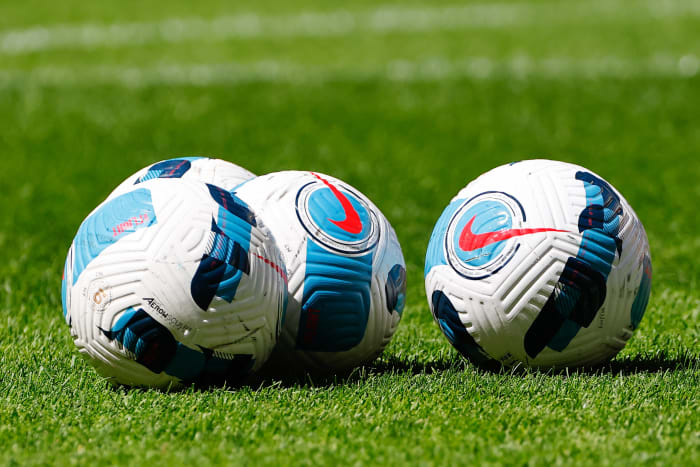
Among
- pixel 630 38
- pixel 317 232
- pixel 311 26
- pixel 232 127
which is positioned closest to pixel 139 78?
pixel 232 127

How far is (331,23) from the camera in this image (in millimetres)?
24531

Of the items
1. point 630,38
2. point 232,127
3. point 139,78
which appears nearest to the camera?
point 232,127

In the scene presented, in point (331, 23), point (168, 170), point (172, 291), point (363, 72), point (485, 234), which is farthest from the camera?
point (331, 23)

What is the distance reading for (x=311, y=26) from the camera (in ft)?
78.9

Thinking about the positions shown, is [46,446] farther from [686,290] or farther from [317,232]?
[686,290]

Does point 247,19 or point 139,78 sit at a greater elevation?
point 247,19

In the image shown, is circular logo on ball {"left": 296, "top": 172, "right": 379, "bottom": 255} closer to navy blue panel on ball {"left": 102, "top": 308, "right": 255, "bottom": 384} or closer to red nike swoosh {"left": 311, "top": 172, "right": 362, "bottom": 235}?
red nike swoosh {"left": 311, "top": 172, "right": 362, "bottom": 235}

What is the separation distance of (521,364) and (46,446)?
2631 mm

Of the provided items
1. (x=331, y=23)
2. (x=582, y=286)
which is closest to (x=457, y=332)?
(x=582, y=286)

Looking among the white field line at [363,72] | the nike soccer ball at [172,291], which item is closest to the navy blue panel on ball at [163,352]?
the nike soccer ball at [172,291]

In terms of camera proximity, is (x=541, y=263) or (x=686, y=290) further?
(x=686, y=290)

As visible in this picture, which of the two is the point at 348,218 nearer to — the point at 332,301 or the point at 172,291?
the point at 332,301

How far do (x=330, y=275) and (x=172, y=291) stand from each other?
919 millimetres

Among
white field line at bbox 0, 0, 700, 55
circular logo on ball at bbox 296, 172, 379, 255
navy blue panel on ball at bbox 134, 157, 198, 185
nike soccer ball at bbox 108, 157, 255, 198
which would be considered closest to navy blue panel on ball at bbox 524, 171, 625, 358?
circular logo on ball at bbox 296, 172, 379, 255
